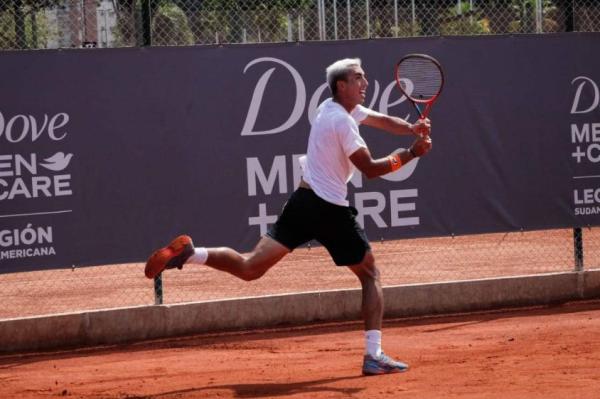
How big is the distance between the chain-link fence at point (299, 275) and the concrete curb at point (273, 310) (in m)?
0.51

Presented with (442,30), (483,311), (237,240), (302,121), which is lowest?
(483,311)

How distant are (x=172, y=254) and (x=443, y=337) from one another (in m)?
3.04

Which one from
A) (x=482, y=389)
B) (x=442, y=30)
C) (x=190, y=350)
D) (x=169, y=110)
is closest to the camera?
(x=482, y=389)

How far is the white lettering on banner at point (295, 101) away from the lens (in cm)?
969

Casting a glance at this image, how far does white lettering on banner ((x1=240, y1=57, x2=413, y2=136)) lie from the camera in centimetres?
969

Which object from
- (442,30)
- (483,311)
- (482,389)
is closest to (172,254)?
(482,389)

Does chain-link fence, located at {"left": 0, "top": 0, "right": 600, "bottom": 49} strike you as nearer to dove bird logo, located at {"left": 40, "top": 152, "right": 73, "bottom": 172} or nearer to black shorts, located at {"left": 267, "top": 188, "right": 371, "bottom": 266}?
dove bird logo, located at {"left": 40, "top": 152, "right": 73, "bottom": 172}

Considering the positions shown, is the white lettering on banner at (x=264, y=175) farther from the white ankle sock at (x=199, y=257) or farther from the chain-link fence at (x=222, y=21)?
the white ankle sock at (x=199, y=257)

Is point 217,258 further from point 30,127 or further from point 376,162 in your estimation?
point 30,127

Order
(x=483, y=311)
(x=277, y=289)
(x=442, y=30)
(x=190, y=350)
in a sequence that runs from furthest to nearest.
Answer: (x=442, y=30) < (x=277, y=289) < (x=483, y=311) < (x=190, y=350)

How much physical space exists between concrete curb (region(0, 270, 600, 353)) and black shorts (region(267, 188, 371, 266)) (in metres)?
2.29

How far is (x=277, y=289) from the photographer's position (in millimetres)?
→ 11836

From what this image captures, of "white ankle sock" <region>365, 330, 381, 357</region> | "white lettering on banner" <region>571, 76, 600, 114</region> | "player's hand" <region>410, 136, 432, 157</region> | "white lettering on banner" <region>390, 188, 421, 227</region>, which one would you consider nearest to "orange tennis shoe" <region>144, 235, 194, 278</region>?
"white ankle sock" <region>365, 330, 381, 357</region>

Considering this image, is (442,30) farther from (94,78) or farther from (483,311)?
(94,78)
